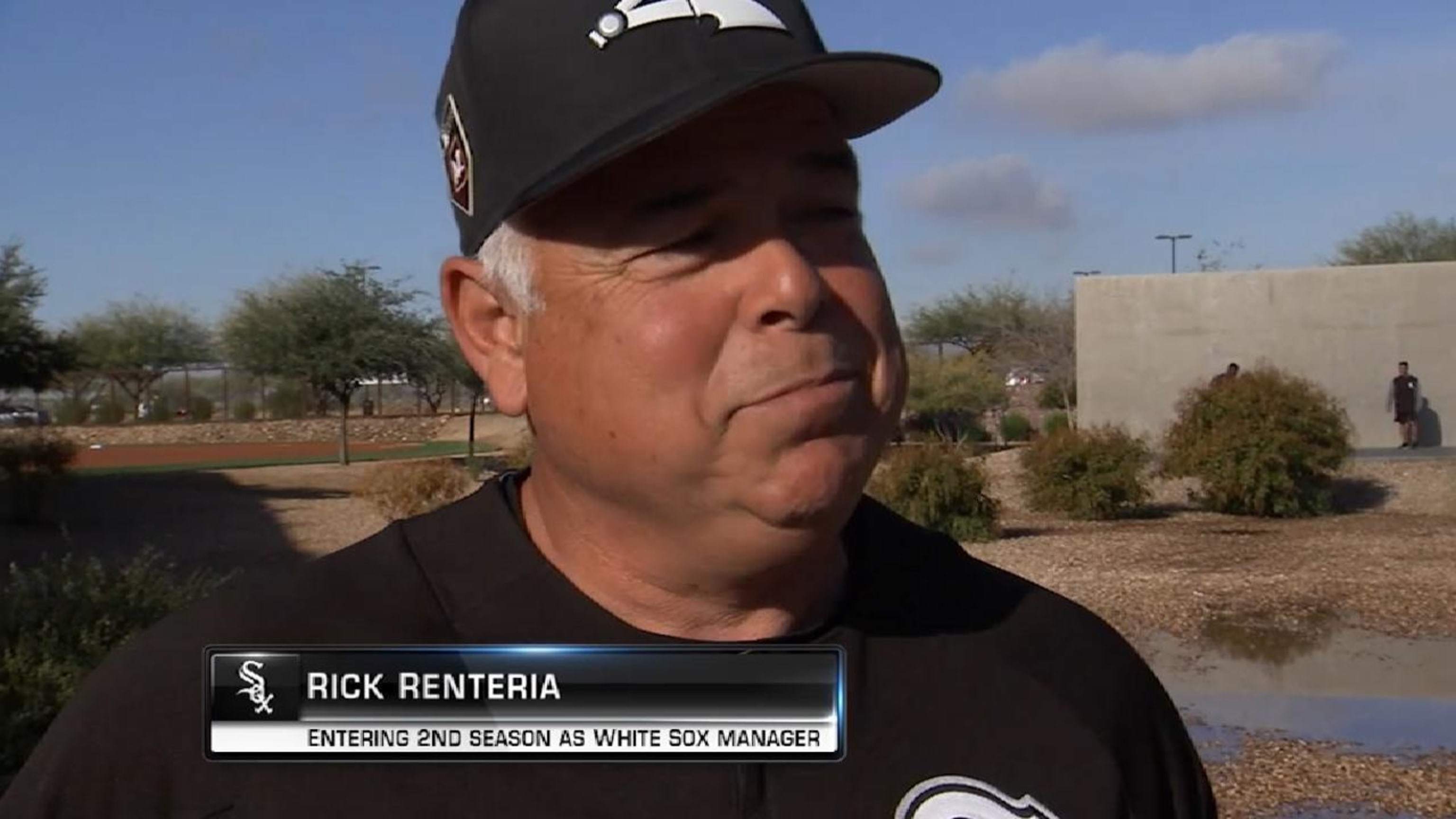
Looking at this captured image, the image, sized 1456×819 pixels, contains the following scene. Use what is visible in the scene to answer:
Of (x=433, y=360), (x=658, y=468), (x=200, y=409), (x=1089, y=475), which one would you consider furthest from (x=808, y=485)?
(x=200, y=409)

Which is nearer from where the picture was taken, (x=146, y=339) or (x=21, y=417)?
(x=21, y=417)

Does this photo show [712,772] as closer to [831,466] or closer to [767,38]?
[831,466]

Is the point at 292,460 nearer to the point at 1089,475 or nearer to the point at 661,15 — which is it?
the point at 1089,475

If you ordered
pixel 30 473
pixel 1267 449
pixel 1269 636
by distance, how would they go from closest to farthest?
pixel 1269 636 < pixel 1267 449 < pixel 30 473

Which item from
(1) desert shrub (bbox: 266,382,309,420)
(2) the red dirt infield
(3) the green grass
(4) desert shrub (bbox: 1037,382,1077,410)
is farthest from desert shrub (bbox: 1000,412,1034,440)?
(1) desert shrub (bbox: 266,382,309,420)

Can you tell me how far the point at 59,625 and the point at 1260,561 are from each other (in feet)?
41.9

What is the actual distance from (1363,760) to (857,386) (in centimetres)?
732

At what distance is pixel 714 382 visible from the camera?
4.78 ft

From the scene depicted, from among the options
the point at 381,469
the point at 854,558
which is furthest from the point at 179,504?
the point at 854,558

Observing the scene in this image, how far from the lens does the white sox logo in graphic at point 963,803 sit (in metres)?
1.54

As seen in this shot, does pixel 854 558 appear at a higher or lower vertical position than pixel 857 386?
lower

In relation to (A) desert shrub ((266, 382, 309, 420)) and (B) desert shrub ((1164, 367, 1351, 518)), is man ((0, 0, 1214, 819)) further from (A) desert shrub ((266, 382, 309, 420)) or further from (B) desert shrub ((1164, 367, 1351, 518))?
(A) desert shrub ((266, 382, 309, 420))

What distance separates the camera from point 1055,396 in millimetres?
47531

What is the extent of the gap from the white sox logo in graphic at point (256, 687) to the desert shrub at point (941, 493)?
1579 centimetres
